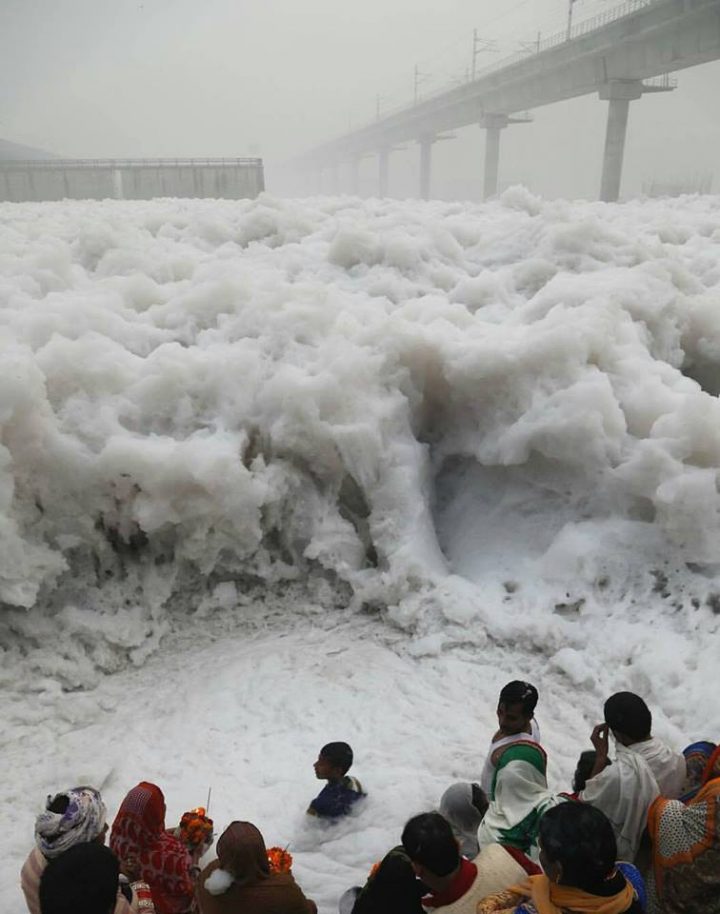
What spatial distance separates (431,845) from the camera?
1.73 metres

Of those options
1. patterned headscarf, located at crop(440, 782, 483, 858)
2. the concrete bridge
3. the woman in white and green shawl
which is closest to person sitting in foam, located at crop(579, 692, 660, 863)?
the woman in white and green shawl

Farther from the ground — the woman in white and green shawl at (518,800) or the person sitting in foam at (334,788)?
the woman in white and green shawl at (518,800)

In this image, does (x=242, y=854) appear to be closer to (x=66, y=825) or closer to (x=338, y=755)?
(x=66, y=825)

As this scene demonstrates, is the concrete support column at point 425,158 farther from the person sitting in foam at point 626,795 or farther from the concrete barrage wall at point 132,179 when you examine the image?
the person sitting in foam at point 626,795

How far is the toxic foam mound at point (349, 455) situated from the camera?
3691mm

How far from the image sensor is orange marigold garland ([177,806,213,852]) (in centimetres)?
247

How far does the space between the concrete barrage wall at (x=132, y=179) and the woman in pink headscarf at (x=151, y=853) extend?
24566 mm

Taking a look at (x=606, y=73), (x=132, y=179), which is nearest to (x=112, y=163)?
(x=132, y=179)

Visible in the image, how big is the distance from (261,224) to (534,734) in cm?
585

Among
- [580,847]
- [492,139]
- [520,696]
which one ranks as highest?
[492,139]

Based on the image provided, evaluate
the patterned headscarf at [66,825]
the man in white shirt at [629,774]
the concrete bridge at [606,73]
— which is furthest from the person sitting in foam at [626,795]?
the concrete bridge at [606,73]

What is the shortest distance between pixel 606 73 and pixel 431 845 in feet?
87.7

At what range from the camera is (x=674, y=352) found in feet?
15.8

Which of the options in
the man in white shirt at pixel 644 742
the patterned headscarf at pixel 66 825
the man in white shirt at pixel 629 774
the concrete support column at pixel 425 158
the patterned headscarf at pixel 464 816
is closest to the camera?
the patterned headscarf at pixel 66 825
